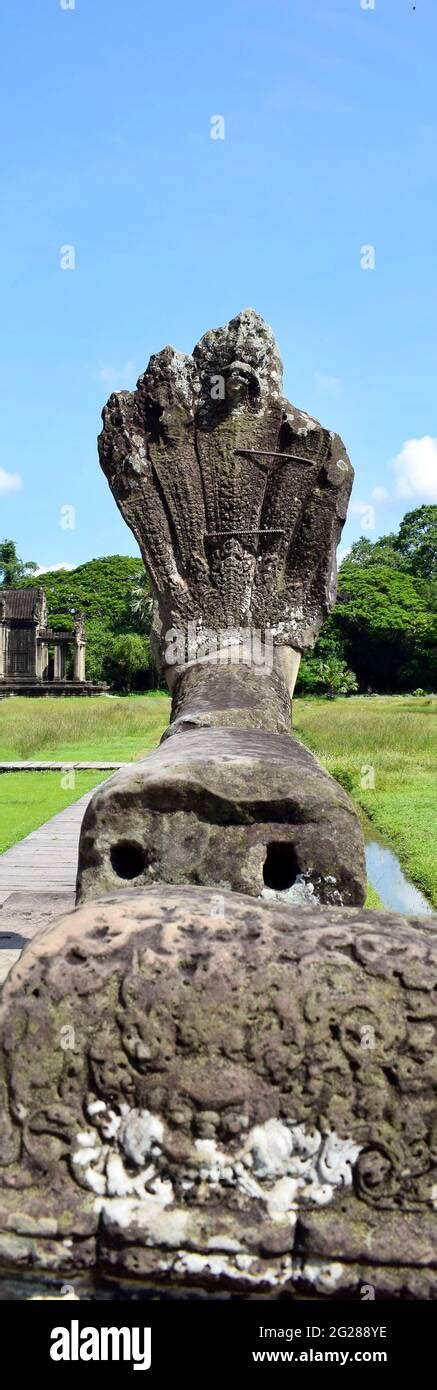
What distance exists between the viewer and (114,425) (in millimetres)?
5109

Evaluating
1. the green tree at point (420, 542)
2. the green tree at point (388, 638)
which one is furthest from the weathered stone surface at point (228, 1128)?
the green tree at point (420, 542)

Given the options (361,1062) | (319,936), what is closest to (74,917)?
(319,936)

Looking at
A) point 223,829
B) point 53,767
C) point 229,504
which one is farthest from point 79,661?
point 223,829

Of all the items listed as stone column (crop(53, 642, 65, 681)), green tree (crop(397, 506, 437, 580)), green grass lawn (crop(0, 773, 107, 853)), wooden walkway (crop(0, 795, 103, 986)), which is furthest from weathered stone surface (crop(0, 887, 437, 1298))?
green tree (crop(397, 506, 437, 580))

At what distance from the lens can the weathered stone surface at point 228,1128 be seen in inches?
74.6

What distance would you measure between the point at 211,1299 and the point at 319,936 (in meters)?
0.65

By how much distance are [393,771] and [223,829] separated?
1221 centimetres

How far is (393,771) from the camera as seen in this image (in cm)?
1476

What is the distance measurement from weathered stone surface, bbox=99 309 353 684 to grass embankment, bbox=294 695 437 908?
2.90 metres

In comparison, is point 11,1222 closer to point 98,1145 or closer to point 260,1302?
point 98,1145

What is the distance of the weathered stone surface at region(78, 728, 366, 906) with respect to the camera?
108 inches

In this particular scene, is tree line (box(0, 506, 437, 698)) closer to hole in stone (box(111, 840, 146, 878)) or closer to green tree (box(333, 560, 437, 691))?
green tree (box(333, 560, 437, 691))

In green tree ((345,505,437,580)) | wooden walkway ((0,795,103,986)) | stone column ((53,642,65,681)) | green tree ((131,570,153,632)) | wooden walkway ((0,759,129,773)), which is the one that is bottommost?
wooden walkway ((0,795,103,986))

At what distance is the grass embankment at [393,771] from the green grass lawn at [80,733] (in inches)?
125
